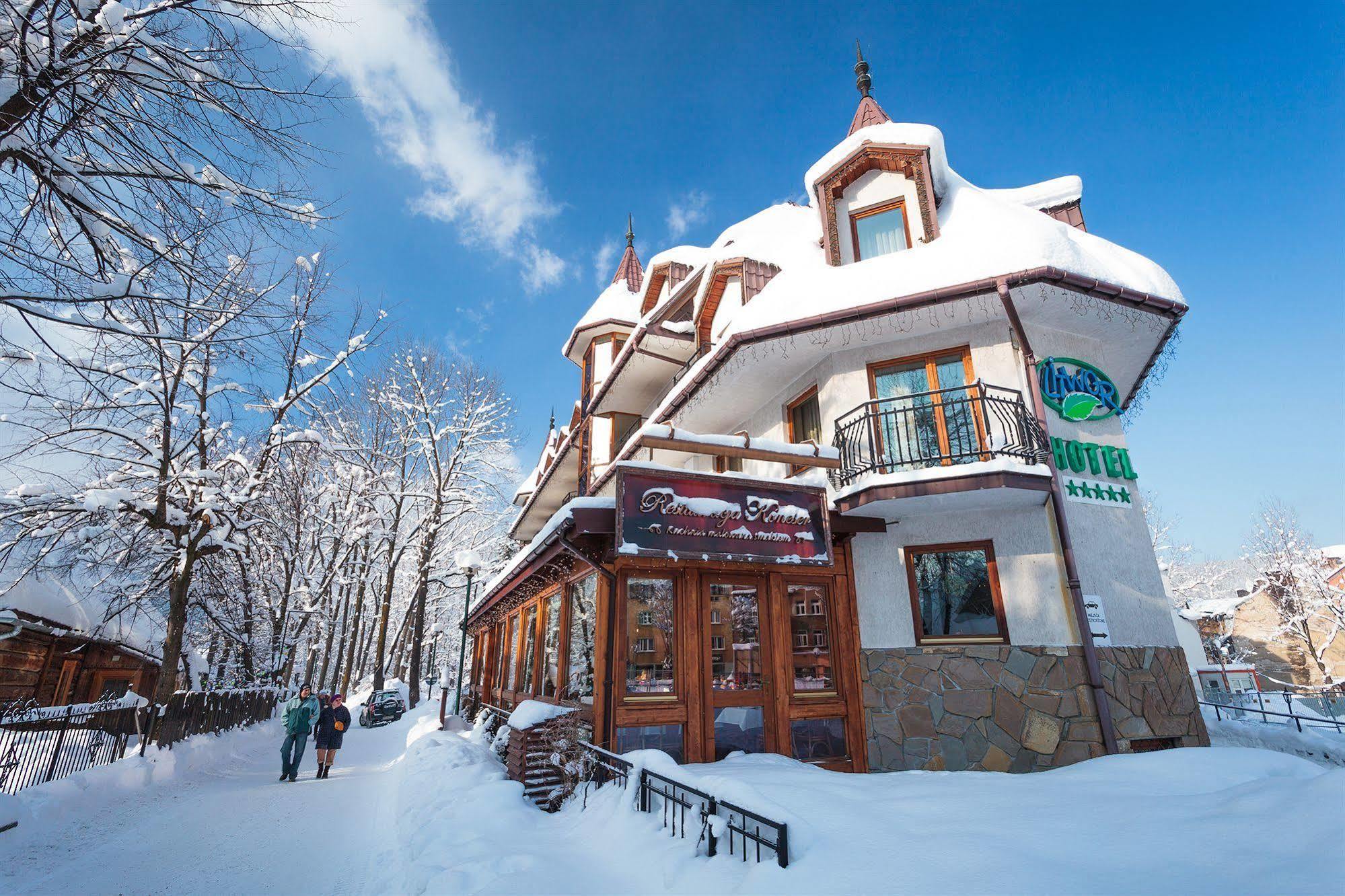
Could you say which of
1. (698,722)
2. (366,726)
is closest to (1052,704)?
(698,722)

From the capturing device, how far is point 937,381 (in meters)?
10.1

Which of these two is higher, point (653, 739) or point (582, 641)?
point (582, 641)

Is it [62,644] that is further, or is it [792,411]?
[62,644]

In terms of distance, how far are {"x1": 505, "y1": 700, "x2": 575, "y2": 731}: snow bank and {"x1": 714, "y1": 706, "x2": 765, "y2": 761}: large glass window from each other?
207 cm

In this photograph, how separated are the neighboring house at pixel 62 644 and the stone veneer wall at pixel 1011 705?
1573cm

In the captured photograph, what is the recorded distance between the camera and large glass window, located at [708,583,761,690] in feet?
29.0

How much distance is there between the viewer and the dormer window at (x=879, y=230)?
11.6 metres

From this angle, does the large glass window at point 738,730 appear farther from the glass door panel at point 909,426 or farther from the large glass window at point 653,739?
the glass door panel at point 909,426

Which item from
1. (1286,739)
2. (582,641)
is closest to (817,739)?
(582,641)

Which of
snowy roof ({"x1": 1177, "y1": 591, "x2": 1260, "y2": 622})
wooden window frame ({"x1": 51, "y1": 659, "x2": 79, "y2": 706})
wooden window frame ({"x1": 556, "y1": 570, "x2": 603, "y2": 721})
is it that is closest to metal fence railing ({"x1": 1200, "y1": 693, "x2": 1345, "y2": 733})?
wooden window frame ({"x1": 556, "y1": 570, "x2": 603, "y2": 721})

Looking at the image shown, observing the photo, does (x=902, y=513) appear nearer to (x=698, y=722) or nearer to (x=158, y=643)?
(x=698, y=722)

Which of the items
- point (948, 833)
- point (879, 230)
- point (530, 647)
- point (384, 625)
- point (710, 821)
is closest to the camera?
point (948, 833)

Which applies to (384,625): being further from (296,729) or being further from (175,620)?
(296,729)

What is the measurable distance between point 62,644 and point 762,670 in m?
21.1
